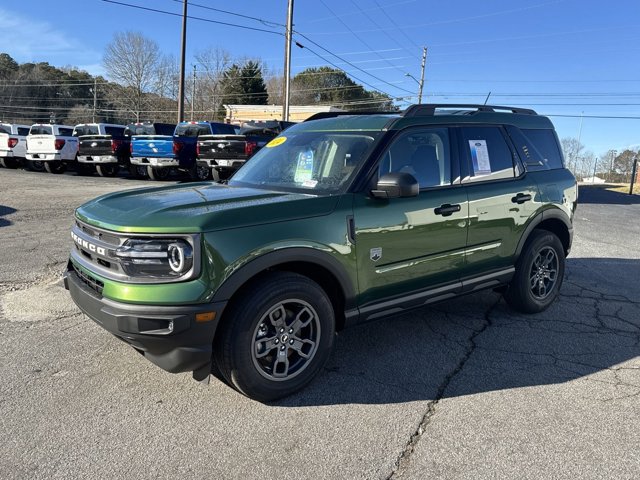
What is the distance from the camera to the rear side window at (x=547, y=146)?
525 cm

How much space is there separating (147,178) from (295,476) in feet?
60.4

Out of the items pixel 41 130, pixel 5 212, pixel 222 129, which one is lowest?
pixel 5 212

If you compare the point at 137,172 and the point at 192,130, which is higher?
the point at 192,130

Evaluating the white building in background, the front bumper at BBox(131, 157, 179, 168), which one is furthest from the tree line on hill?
the front bumper at BBox(131, 157, 179, 168)

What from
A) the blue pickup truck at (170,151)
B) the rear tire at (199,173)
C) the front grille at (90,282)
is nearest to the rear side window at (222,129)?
the blue pickup truck at (170,151)

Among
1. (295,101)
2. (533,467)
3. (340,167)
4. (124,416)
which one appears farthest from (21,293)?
(295,101)

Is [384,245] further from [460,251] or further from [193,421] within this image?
[193,421]

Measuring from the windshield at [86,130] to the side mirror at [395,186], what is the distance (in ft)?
63.7

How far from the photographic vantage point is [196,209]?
3.17 m

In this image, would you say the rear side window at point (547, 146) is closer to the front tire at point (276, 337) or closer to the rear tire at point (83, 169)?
the front tire at point (276, 337)

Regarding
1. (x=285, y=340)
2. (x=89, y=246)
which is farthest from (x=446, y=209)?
(x=89, y=246)

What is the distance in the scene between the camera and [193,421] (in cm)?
306

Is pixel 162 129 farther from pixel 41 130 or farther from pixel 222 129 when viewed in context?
pixel 41 130

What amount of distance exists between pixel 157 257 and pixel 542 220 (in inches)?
151
